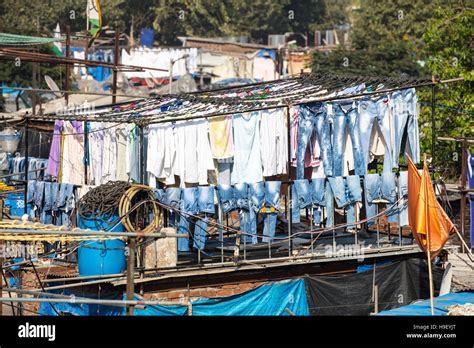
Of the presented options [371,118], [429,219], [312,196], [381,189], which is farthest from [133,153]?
[429,219]

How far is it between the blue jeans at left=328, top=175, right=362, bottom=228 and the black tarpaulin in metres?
1.13

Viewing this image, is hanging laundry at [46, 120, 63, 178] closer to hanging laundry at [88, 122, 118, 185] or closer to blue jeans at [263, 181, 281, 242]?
hanging laundry at [88, 122, 118, 185]

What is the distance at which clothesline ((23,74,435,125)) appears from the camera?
16.7 metres

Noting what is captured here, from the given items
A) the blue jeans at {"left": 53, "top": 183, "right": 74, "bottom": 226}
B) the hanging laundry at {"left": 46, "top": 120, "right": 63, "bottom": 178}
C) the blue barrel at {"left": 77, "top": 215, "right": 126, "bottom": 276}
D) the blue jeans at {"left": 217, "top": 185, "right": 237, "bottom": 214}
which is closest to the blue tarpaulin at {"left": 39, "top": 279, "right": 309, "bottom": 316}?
the blue barrel at {"left": 77, "top": 215, "right": 126, "bottom": 276}

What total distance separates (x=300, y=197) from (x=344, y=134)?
A: 4.79 feet

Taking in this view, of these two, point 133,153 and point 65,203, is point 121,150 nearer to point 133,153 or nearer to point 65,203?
point 133,153

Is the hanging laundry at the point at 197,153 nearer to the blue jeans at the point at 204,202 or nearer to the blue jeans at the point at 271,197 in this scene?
the blue jeans at the point at 204,202

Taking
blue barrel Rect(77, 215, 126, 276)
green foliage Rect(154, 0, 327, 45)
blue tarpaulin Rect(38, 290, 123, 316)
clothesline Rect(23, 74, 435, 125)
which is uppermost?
green foliage Rect(154, 0, 327, 45)

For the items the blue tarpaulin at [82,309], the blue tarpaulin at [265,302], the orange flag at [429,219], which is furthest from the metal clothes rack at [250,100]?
the blue tarpaulin at [82,309]

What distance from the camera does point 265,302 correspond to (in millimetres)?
16047

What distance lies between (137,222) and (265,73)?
1370 inches

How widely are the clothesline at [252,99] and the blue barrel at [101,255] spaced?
6.69ft
